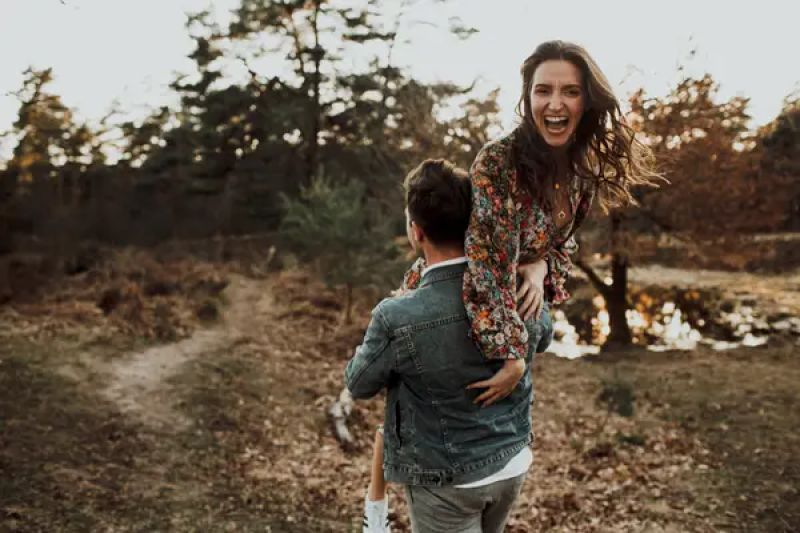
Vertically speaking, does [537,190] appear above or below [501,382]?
above

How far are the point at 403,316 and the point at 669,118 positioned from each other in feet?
29.0

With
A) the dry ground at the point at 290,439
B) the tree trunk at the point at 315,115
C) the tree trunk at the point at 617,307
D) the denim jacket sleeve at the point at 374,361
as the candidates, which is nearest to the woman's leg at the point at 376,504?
the denim jacket sleeve at the point at 374,361

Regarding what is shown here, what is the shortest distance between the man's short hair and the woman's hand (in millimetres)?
322

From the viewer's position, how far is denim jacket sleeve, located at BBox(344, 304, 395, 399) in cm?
187

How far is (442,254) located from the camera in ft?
6.41

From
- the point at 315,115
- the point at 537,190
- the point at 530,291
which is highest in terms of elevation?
the point at 315,115

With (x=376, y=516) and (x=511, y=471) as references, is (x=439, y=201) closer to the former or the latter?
(x=511, y=471)

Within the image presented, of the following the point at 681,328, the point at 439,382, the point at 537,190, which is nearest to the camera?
the point at 439,382

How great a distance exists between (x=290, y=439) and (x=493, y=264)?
6.41 metres

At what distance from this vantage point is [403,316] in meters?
1.85

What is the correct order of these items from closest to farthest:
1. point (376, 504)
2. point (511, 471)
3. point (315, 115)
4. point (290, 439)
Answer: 1. point (511, 471)
2. point (376, 504)
3. point (290, 439)
4. point (315, 115)

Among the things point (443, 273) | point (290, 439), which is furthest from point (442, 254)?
point (290, 439)

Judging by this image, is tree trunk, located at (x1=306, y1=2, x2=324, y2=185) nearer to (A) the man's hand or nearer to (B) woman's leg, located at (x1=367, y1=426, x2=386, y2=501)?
(B) woman's leg, located at (x1=367, y1=426, x2=386, y2=501)

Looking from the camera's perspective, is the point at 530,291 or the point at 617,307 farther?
the point at 617,307
